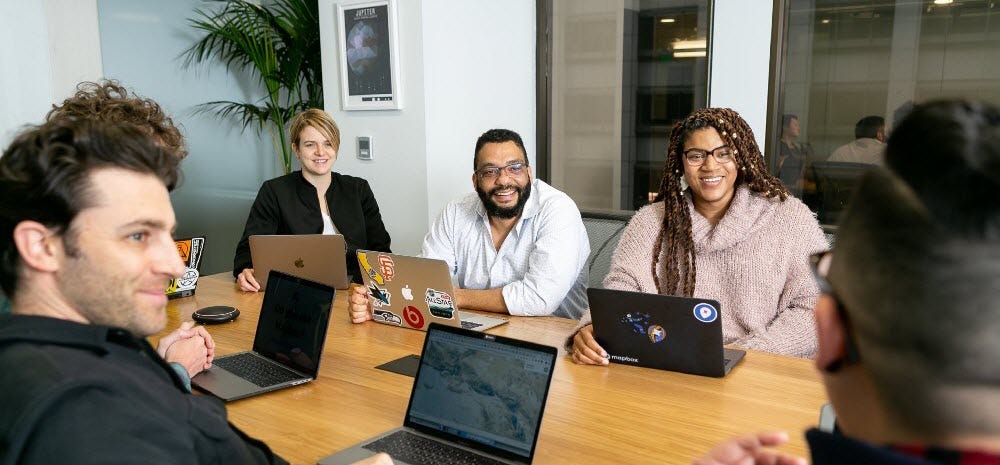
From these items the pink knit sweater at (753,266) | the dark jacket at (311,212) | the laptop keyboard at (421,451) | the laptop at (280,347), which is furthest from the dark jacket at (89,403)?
the dark jacket at (311,212)

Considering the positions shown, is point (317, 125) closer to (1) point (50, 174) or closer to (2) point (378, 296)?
(2) point (378, 296)

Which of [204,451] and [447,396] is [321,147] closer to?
[447,396]

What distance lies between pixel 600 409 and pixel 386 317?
0.89 meters

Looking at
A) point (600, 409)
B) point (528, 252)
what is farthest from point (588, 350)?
point (528, 252)

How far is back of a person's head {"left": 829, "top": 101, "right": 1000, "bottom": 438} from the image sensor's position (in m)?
0.56

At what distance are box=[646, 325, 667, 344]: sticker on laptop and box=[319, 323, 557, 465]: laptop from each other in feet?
1.58

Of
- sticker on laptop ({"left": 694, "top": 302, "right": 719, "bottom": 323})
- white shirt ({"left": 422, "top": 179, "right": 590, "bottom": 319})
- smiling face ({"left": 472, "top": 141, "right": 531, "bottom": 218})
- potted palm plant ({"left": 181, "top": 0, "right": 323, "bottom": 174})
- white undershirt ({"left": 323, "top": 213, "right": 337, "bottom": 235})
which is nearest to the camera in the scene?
sticker on laptop ({"left": 694, "top": 302, "right": 719, "bottom": 323})

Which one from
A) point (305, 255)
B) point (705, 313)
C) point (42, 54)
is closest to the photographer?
point (705, 313)

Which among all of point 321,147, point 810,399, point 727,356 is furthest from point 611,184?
point 810,399

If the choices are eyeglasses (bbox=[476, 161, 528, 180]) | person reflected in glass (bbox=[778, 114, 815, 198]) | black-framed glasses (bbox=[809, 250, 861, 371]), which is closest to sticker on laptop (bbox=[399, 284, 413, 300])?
eyeglasses (bbox=[476, 161, 528, 180])

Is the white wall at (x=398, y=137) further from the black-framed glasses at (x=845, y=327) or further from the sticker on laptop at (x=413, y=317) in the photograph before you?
the black-framed glasses at (x=845, y=327)

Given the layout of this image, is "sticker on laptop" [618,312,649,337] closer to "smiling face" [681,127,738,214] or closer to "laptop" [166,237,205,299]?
"smiling face" [681,127,738,214]

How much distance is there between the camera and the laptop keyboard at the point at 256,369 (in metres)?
1.79

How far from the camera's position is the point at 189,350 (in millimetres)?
1837
